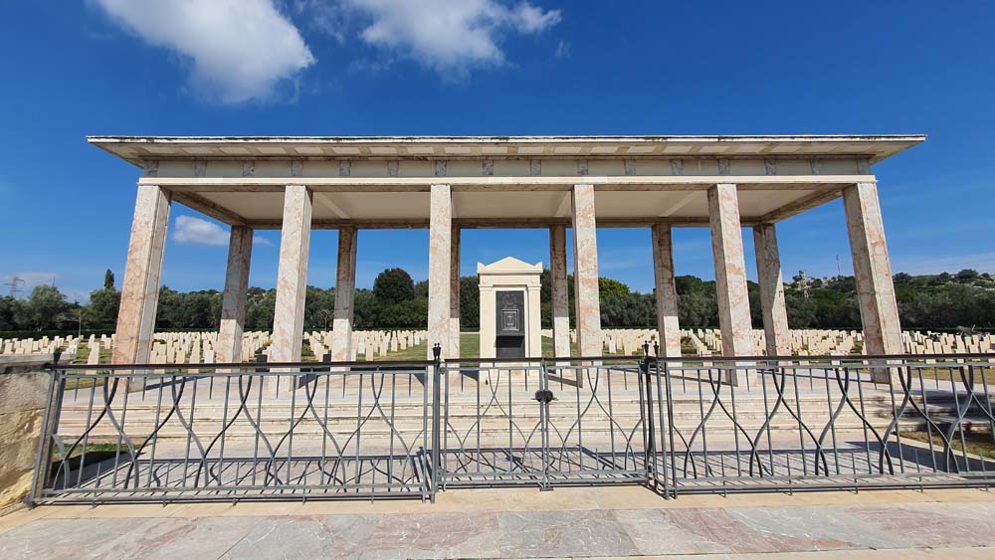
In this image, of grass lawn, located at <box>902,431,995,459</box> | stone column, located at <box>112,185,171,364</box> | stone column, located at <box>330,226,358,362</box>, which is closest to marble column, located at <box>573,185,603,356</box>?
grass lawn, located at <box>902,431,995,459</box>

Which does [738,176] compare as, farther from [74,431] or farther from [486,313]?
[74,431]

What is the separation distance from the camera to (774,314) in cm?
1230

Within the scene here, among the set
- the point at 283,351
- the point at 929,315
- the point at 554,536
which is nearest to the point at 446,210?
the point at 283,351

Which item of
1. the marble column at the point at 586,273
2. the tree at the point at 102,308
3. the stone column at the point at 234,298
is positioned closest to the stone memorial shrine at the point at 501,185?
the marble column at the point at 586,273

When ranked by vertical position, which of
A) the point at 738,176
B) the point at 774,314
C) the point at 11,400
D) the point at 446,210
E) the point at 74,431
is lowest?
the point at 74,431

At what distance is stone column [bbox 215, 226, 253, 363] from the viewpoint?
12.1 metres

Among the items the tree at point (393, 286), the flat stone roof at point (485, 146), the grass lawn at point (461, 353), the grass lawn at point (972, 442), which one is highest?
the tree at point (393, 286)

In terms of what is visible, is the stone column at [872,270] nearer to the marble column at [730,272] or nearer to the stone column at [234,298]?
the marble column at [730,272]

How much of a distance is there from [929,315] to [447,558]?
1780 inches

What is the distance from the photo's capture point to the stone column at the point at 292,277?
28.4 ft

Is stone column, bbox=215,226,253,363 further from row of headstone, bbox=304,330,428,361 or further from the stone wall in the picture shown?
the stone wall

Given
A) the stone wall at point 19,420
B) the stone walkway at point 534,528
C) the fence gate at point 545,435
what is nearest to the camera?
the stone walkway at point 534,528

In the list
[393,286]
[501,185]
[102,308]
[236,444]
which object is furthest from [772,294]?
[102,308]

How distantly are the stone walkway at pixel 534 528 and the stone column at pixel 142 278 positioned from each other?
6.56 metres
